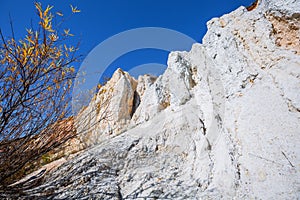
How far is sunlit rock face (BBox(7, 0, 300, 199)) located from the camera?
245cm

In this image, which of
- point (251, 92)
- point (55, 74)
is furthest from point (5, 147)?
point (251, 92)

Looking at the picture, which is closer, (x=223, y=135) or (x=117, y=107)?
(x=223, y=135)

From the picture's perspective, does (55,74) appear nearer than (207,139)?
Yes

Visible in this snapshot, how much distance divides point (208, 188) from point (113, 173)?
73.9 inches

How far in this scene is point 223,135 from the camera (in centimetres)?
334

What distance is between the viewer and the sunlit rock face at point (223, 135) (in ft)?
8.03

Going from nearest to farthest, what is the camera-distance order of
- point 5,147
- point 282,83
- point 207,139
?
1. point 5,147
2. point 282,83
3. point 207,139

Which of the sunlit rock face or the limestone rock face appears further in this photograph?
the limestone rock face

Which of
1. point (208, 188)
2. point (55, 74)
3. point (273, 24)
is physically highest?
point (273, 24)

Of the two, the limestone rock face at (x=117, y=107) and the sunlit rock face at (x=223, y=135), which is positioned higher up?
the limestone rock face at (x=117, y=107)

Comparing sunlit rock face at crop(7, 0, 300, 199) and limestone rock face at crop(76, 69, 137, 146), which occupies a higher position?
limestone rock face at crop(76, 69, 137, 146)

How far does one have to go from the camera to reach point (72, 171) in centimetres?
411

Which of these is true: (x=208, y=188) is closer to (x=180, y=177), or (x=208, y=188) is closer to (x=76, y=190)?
(x=180, y=177)

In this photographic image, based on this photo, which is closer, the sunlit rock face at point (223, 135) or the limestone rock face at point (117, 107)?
the sunlit rock face at point (223, 135)
